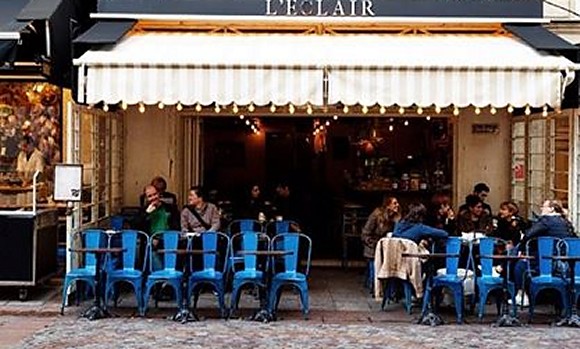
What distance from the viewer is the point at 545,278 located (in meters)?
11.4

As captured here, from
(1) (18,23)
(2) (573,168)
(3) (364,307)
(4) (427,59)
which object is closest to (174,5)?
(1) (18,23)

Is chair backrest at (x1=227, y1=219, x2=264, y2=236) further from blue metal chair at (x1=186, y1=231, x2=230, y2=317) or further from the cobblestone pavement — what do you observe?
the cobblestone pavement

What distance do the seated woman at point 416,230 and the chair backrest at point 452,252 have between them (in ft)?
0.40

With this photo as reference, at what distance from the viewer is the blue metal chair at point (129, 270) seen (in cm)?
1158

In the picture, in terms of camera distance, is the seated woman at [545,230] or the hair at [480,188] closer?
the seated woman at [545,230]

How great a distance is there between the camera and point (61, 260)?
1444 centimetres

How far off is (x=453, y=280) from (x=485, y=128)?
4.79m

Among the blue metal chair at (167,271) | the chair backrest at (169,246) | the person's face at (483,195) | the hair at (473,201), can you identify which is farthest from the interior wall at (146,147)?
the person's face at (483,195)

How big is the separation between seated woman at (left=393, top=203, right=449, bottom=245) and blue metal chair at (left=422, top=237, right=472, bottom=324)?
0.57 ft

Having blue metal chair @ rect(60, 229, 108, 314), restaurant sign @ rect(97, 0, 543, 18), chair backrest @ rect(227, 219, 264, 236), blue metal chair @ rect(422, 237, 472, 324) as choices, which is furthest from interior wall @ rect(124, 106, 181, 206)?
blue metal chair @ rect(422, 237, 472, 324)

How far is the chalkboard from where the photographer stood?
39.2 feet

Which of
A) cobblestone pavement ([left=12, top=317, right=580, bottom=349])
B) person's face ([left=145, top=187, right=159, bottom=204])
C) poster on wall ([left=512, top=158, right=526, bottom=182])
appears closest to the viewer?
cobblestone pavement ([left=12, top=317, right=580, bottom=349])

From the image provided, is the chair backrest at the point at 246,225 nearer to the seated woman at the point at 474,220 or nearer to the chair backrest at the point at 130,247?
the chair backrest at the point at 130,247

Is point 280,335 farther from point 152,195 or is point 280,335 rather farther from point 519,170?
point 519,170
